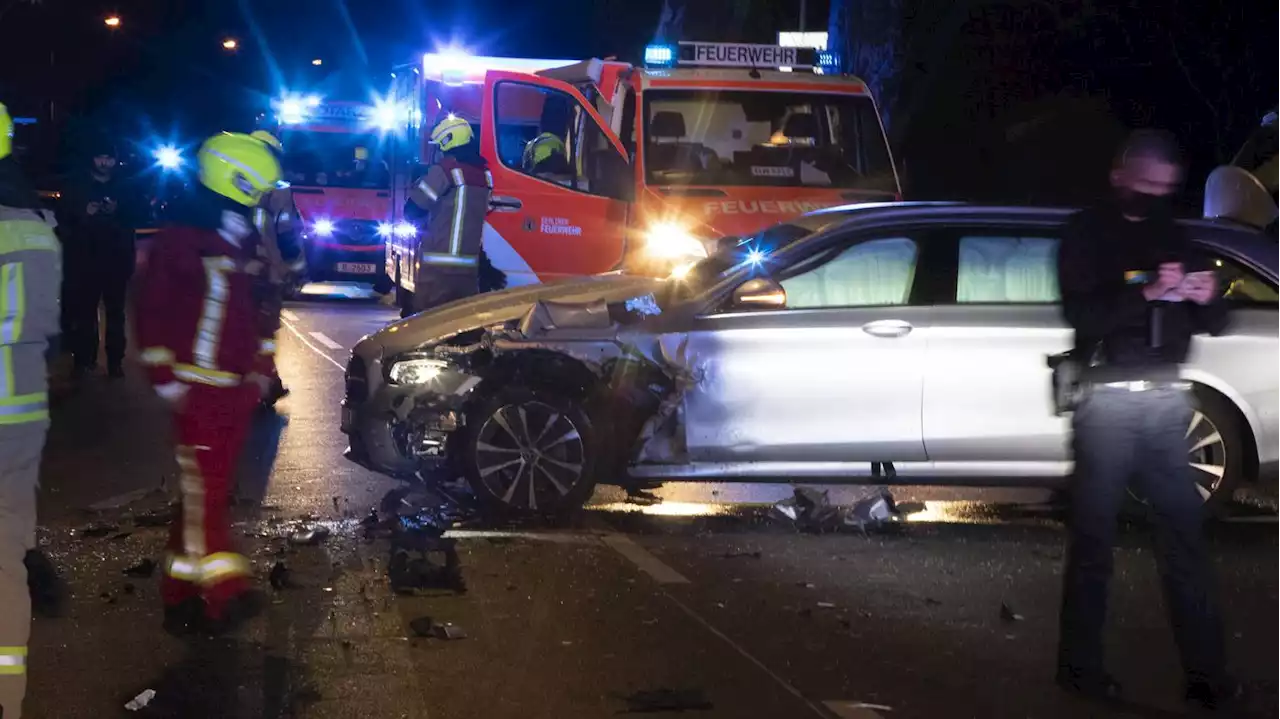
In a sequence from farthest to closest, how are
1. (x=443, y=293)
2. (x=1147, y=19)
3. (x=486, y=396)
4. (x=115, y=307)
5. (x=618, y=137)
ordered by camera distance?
(x=1147, y=19), (x=115, y=307), (x=618, y=137), (x=443, y=293), (x=486, y=396)


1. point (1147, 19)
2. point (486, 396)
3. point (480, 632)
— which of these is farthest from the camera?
point (1147, 19)

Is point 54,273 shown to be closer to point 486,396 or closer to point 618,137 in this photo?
point 486,396

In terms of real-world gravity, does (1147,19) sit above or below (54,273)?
above

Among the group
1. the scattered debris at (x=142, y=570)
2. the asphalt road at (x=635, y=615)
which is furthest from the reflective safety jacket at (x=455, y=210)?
the scattered debris at (x=142, y=570)

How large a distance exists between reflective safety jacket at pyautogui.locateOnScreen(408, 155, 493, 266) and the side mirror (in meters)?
4.03

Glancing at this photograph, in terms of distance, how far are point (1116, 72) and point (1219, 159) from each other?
199cm

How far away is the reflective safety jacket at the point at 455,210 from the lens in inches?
459

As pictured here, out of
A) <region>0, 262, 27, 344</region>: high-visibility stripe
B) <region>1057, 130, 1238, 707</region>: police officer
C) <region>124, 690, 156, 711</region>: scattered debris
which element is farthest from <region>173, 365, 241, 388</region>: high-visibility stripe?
<region>1057, 130, 1238, 707</region>: police officer

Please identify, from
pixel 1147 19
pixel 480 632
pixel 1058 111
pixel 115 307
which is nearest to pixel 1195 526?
pixel 480 632

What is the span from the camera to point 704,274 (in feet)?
27.8

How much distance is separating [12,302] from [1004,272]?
5.23 m

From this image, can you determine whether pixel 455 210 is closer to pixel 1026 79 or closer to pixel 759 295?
pixel 759 295

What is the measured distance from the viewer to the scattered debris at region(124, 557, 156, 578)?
7.10 m

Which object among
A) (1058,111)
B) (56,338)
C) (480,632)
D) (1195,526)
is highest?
(1058,111)
